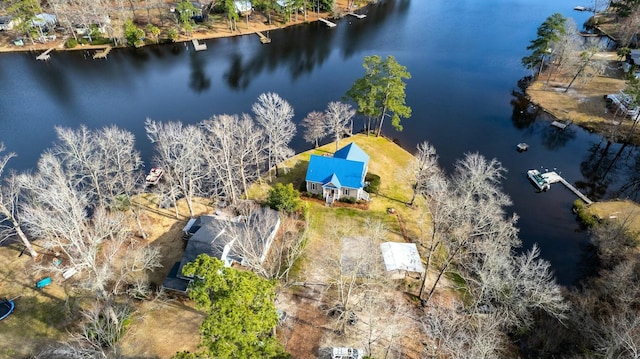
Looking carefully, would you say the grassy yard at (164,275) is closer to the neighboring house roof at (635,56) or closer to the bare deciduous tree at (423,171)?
the bare deciduous tree at (423,171)

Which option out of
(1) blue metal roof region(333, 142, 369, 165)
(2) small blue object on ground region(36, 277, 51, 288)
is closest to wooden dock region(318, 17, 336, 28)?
(1) blue metal roof region(333, 142, 369, 165)

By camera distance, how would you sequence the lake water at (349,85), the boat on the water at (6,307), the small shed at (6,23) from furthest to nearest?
1. the small shed at (6,23)
2. the lake water at (349,85)
3. the boat on the water at (6,307)

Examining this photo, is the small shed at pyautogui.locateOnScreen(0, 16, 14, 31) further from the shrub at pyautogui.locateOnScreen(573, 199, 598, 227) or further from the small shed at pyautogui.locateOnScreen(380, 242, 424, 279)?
the shrub at pyautogui.locateOnScreen(573, 199, 598, 227)

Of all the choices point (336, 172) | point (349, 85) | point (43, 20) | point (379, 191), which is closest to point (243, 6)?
point (349, 85)

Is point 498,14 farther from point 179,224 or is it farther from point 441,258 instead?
point 179,224

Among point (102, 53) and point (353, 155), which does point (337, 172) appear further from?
point (102, 53)

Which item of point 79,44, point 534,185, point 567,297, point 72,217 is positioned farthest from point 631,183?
point 79,44

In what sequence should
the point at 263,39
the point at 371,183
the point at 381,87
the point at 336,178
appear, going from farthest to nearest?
the point at 263,39
the point at 381,87
the point at 371,183
the point at 336,178

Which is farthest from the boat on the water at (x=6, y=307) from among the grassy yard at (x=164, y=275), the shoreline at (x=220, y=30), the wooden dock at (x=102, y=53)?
the shoreline at (x=220, y=30)
